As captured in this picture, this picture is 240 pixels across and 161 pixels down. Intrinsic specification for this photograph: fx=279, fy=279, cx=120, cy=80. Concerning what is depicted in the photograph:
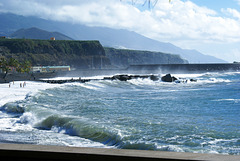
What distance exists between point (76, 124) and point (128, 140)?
2.70 metres

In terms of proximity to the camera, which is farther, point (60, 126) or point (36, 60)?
point (36, 60)

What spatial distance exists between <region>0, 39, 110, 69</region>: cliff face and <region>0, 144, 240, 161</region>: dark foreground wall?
108m

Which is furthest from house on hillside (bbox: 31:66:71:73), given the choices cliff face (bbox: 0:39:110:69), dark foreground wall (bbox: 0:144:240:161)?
dark foreground wall (bbox: 0:144:240:161)

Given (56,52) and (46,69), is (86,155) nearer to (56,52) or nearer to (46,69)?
(46,69)

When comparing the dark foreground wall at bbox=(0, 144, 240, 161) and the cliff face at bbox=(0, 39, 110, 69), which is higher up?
the cliff face at bbox=(0, 39, 110, 69)

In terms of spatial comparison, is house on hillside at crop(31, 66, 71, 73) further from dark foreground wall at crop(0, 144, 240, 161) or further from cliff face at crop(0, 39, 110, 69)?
dark foreground wall at crop(0, 144, 240, 161)

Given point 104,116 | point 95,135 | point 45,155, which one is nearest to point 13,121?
point 104,116

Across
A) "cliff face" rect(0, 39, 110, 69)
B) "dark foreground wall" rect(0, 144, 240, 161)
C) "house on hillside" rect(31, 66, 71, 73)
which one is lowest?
"dark foreground wall" rect(0, 144, 240, 161)

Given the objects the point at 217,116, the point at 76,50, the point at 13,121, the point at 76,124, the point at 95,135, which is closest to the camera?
the point at 95,135

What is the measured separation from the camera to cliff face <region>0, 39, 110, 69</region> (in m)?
111

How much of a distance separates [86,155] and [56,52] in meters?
129

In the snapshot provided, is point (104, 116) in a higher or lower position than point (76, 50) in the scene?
lower

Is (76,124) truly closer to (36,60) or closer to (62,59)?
(36,60)

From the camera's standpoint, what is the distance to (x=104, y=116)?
11.9 m
